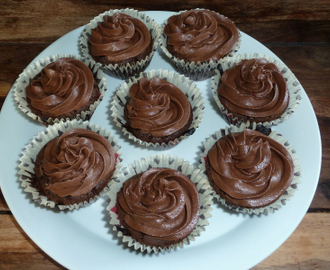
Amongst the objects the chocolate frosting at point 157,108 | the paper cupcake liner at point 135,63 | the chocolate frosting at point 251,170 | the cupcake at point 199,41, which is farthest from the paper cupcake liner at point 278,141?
the paper cupcake liner at point 135,63

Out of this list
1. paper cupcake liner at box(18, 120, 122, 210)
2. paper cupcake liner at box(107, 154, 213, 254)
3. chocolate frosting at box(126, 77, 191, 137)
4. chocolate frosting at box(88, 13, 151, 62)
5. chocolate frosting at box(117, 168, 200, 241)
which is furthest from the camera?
chocolate frosting at box(88, 13, 151, 62)

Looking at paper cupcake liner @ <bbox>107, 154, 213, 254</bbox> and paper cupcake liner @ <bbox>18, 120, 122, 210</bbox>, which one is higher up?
paper cupcake liner @ <bbox>18, 120, 122, 210</bbox>

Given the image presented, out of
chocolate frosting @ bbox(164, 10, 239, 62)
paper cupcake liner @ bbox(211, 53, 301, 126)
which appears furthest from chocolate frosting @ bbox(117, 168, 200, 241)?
chocolate frosting @ bbox(164, 10, 239, 62)

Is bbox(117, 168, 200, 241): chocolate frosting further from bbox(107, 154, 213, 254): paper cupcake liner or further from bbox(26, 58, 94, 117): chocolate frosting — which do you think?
bbox(26, 58, 94, 117): chocolate frosting

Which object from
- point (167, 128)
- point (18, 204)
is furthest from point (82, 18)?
point (18, 204)

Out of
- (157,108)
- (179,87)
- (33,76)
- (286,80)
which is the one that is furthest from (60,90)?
(286,80)

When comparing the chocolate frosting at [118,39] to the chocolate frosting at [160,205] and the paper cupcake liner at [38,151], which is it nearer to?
the paper cupcake liner at [38,151]

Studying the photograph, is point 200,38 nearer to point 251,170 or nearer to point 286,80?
point 286,80
